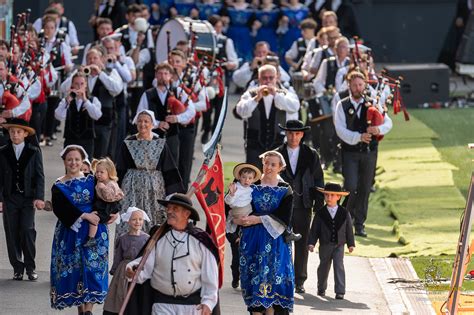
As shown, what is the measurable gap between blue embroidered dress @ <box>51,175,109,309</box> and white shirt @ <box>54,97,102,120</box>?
5259mm

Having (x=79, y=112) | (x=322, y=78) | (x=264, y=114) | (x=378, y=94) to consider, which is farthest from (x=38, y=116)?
(x=378, y=94)

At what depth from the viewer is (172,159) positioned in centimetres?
1736

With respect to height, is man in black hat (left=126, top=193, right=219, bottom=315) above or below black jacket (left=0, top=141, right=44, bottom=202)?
above

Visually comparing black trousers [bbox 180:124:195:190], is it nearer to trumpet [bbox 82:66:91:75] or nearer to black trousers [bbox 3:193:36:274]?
trumpet [bbox 82:66:91:75]

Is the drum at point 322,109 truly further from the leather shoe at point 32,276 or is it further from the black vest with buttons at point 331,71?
the leather shoe at point 32,276

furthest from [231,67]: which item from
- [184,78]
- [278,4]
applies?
[278,4]

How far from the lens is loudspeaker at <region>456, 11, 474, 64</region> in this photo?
35000 mm

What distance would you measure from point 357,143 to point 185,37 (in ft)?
19.2

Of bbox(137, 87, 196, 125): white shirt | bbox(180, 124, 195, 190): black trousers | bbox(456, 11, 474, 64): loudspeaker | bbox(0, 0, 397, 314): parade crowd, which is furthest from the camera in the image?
bbox(456, 11, 474, 64): loudspeaker

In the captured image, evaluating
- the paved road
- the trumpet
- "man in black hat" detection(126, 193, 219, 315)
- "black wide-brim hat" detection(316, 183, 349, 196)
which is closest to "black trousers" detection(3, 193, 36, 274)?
the paved road

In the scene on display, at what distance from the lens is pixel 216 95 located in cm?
2716

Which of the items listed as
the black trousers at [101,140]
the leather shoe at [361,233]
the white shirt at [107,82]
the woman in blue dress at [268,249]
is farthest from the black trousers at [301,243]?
the white shirt at [107,82]

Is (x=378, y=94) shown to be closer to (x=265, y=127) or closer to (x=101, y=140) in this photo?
(x=265, y=127)

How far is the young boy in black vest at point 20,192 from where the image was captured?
1716cm
